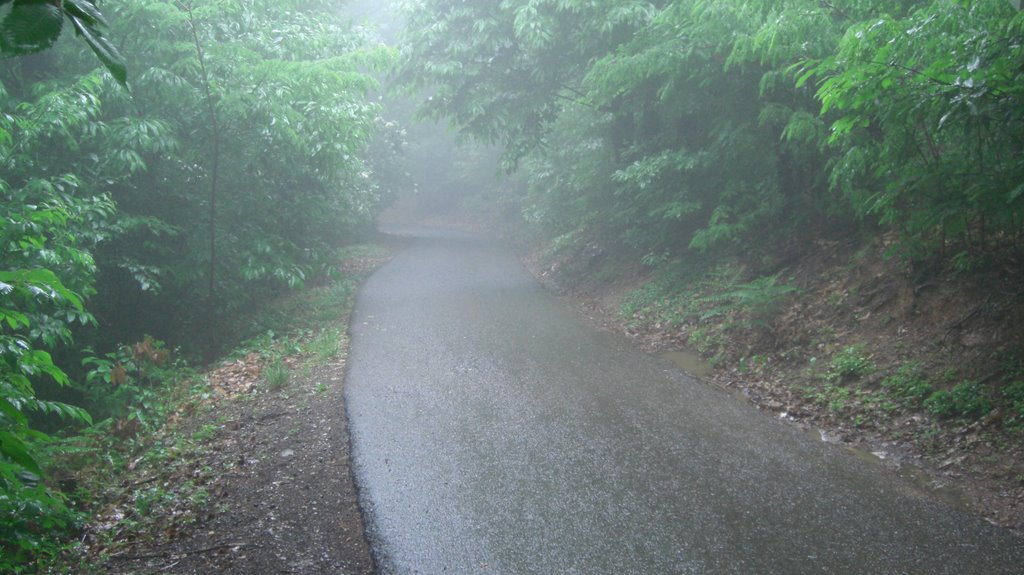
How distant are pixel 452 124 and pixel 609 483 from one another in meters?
13.4

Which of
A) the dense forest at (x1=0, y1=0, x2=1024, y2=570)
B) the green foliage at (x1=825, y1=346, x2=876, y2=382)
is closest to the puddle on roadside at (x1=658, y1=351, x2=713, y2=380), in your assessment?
the dense forest at (x1=0, y1=0, x2=1024, y2=570)

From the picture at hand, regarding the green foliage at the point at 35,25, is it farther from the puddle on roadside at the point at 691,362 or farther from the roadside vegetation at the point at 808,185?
the puddle on roadside at the point at 691,362

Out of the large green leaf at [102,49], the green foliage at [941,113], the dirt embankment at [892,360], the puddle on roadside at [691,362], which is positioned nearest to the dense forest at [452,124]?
the green foliage at [941,113]

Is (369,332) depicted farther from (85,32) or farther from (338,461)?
(85,32)

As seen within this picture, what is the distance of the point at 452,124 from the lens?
56.8 feet

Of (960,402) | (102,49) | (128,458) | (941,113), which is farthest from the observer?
(128,458)

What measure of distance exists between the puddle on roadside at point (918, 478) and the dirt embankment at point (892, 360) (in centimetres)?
2

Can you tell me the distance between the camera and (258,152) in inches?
442

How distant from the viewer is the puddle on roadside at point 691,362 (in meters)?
8.72

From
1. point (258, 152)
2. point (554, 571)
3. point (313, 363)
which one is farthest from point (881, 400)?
point (258, 152)

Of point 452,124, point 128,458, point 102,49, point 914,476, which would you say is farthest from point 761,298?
point 452,124

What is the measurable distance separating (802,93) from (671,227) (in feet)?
13.3

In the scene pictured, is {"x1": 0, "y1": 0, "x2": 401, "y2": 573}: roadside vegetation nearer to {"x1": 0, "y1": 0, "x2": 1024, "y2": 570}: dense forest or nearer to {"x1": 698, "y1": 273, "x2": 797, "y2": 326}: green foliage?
{"x1": 0, "y1": 0, "x2": 1024, "y2": 570}: dense forest

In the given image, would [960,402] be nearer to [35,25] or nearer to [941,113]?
[941,113]
